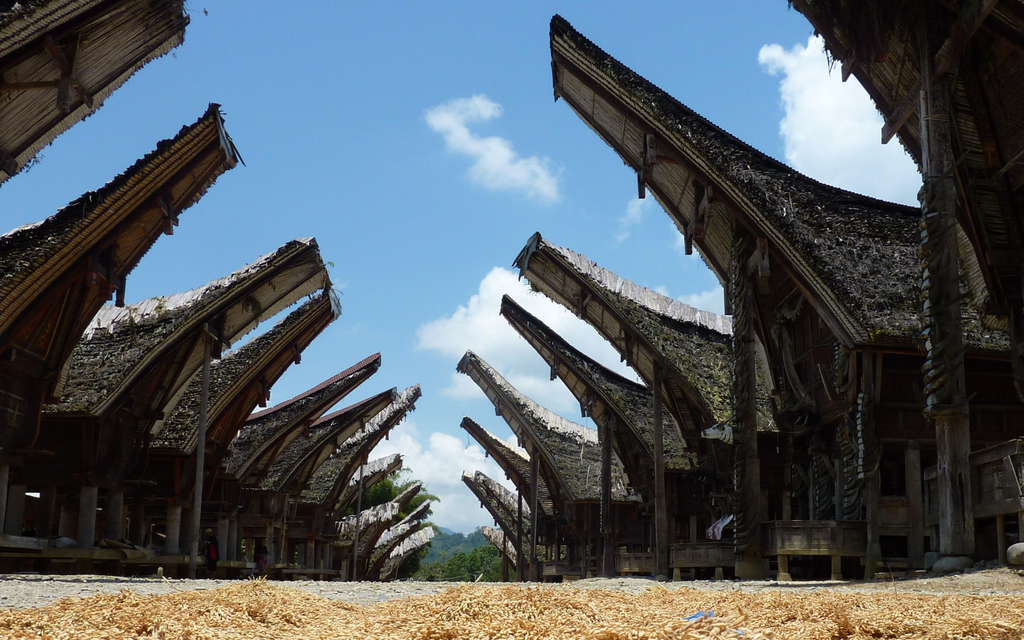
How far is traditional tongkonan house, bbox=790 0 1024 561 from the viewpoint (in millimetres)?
9594

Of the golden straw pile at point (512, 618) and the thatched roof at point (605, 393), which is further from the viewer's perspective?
the thatched roof at point (605, 393)

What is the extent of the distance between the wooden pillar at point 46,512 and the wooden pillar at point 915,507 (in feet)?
48.6

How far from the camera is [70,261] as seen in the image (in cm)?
1491

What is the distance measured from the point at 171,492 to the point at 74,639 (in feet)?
64.9

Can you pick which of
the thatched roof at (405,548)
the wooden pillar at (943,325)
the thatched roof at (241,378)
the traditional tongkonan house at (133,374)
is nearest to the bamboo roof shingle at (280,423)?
the thatched roof at (241,378)

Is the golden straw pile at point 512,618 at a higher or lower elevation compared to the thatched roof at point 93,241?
lower

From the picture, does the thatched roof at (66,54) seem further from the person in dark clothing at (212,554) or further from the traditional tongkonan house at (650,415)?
the person in dark clothing at (212,554)

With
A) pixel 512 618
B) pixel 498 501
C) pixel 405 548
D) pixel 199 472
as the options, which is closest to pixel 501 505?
pixel 498 501

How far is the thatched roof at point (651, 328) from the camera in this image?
61.6ft

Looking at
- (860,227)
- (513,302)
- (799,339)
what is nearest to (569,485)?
(513,302)

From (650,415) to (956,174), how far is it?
13479mm

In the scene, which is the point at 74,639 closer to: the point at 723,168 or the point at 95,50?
the point at 95,50

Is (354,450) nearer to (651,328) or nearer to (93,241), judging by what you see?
(651,328)

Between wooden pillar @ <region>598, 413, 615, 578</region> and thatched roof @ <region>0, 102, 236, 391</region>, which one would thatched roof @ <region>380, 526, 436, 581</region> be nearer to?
wooden pillar @ <region>598, 413, 615, 578</region>
